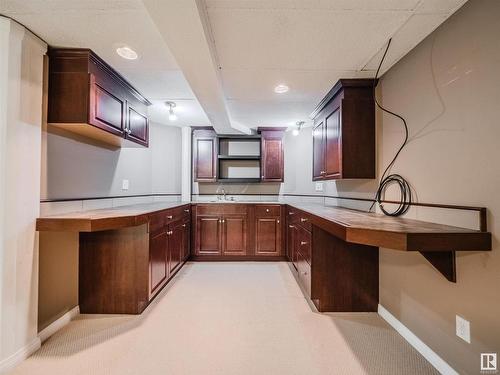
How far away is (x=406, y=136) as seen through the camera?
196 cm

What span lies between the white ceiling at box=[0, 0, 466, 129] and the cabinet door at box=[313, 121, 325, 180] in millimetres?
650

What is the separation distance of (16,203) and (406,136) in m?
2.88

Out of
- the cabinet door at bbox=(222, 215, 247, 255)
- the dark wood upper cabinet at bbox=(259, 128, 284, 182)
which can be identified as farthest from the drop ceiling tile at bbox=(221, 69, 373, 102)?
the cabinet door at bbox=(222, 215, 247, 255)

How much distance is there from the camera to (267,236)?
387 centimetres

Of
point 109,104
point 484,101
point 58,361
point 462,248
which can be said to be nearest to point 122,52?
point 109,104

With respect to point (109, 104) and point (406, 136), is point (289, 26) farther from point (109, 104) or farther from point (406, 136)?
point (109, 104)

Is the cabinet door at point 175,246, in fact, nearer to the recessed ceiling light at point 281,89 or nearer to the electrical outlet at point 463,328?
the recessed ceiling light at point 281,89

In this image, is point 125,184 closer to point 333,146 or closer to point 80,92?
point 80,92

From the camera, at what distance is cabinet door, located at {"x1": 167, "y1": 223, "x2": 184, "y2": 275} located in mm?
2914

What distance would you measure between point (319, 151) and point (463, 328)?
2.17 meters

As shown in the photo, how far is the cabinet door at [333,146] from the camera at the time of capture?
2.47 m

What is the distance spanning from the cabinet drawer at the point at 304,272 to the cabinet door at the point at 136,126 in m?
2.32

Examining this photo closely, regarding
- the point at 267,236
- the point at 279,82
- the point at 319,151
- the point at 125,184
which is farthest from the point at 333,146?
the point at 125,184

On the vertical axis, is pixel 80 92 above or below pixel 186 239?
above
